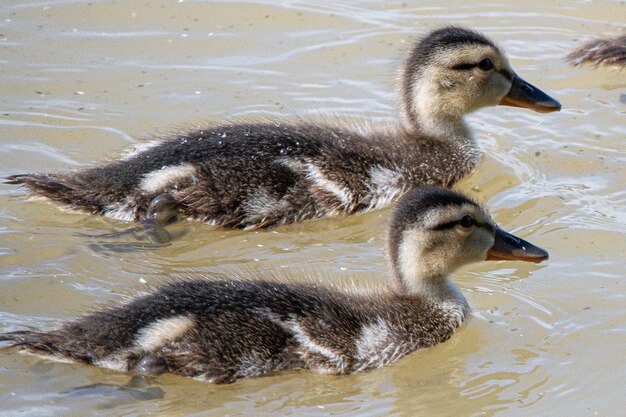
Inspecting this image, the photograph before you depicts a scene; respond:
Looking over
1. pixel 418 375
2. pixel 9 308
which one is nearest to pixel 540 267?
pixel 418 375

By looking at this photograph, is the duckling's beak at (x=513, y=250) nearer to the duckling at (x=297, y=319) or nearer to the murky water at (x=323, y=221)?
the duckling at (x=297, y=319)

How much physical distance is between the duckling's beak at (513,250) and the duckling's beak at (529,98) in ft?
5.32

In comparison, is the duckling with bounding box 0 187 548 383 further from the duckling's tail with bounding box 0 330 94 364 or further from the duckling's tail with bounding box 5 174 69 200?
the duckling's tail with bounding box 5 174 69 200

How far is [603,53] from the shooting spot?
7.97m

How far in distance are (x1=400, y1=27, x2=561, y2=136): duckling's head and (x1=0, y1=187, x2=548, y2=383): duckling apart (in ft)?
4.99

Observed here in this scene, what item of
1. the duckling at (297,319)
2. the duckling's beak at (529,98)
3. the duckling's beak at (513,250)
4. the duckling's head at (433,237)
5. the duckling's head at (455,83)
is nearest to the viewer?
the duckling at (297,319)

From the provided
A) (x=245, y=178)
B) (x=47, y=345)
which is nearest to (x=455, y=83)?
(x=245, y=178)

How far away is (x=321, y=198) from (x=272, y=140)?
1.24 feet

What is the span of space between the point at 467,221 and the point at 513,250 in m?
0.27

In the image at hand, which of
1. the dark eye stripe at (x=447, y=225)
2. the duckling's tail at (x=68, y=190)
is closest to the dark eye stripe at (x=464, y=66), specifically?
the dark eye stripe at (x=447, y=225)

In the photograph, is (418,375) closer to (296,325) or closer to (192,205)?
(296,325)

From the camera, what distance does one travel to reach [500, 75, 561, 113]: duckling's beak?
706cm

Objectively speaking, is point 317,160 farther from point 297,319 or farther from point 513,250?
point 297,319

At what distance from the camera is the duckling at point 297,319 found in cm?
483
